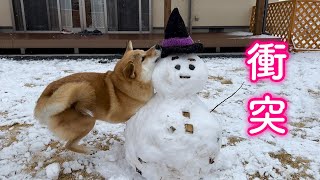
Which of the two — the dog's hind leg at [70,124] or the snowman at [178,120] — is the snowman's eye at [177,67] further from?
the dog's hind leg at [70,124]

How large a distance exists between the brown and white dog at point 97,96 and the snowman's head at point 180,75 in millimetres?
204

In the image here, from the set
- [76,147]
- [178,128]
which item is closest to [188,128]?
[178,128]

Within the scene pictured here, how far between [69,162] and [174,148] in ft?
3.47

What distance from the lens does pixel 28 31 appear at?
29.0 ft

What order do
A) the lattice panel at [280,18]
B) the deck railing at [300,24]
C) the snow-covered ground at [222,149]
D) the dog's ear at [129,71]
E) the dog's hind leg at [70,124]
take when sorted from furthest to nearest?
the lattice panel at [280,18], the deck railing at [300,24], the snow-covered ground at [222,149], the dog's hind leg at [70,124], the dog's ear at [129,71]

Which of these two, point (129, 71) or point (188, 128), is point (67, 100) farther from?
point (188, 128)

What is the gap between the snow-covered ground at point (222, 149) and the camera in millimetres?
2275

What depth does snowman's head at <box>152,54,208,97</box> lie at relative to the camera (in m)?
1.79

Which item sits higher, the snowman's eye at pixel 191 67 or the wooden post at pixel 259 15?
the wooden post at pixel 259 15

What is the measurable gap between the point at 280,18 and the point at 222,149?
6.84 metres

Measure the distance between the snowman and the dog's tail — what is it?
0.51m

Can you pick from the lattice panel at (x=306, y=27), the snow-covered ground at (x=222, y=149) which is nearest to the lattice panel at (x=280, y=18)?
the lattice panel at (x=306, y=27)

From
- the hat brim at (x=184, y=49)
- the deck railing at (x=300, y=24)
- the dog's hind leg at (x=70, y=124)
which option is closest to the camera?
the hat brim at (x=184, y=49)

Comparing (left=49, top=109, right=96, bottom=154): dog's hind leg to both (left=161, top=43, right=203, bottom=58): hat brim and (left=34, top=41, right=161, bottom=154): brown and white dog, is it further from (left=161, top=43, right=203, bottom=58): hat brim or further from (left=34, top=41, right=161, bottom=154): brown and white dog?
(left=161, top=43, right=203, bottom=58): hat brim
